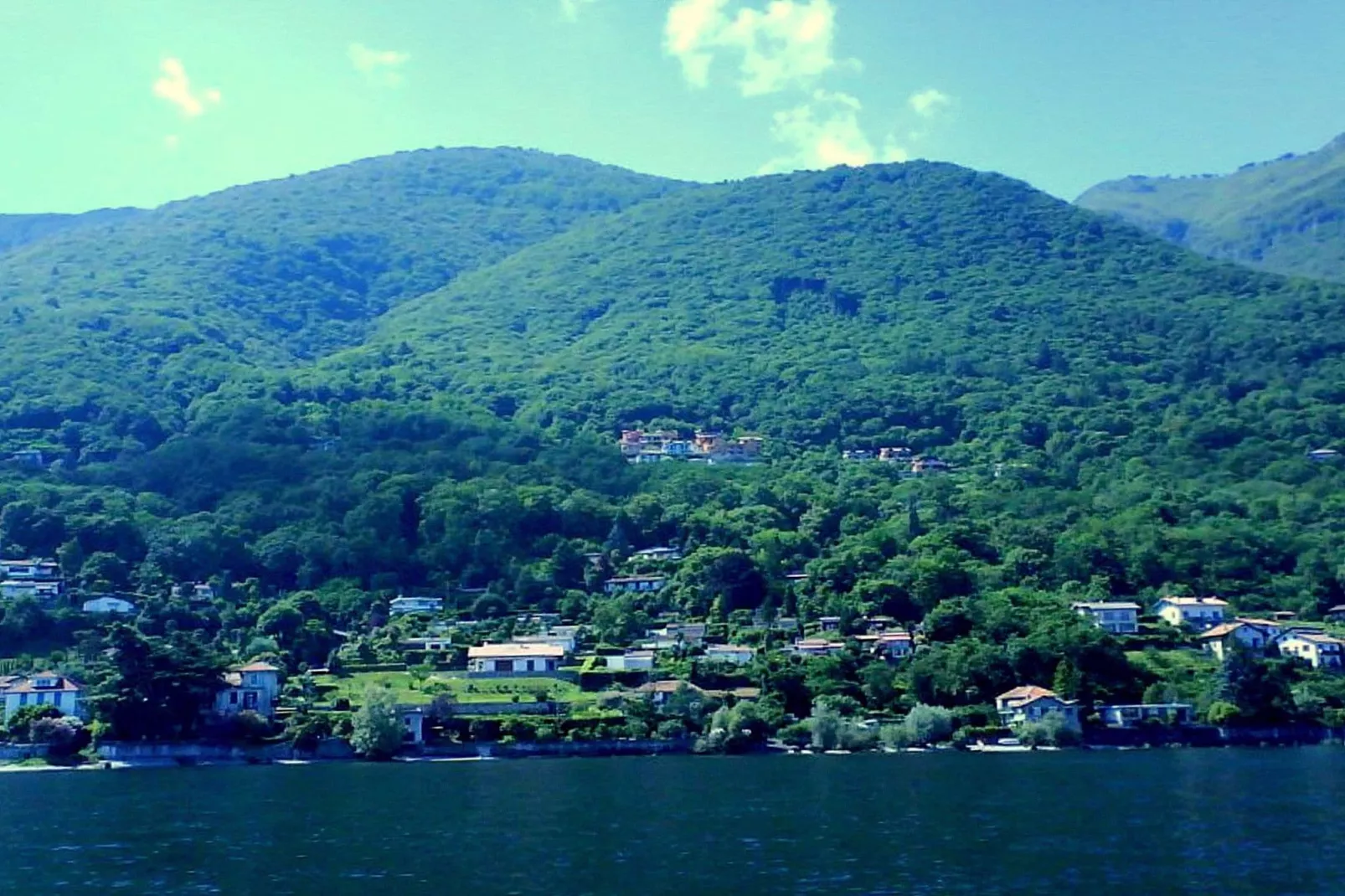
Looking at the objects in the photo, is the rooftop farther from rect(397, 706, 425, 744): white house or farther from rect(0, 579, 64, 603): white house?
rect(0, 579, 64, 603): white house

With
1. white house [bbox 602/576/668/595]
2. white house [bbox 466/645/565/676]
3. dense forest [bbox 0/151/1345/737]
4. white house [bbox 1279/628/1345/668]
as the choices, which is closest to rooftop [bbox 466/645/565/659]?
white house [bbox 466/645/565/676]

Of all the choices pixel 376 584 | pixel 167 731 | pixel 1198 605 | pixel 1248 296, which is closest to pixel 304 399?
pixel 376 584

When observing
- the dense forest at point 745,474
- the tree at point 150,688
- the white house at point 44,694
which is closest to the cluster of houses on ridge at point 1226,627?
the dense forest at point 745,474

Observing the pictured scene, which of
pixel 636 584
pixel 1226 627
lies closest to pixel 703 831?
pixel 1226 627

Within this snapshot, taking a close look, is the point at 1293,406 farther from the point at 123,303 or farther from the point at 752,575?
the point at 123,303

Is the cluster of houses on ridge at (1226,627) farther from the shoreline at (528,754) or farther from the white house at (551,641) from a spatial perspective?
the white house at (551,641)

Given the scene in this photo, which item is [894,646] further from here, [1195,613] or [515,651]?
[1195,613]
